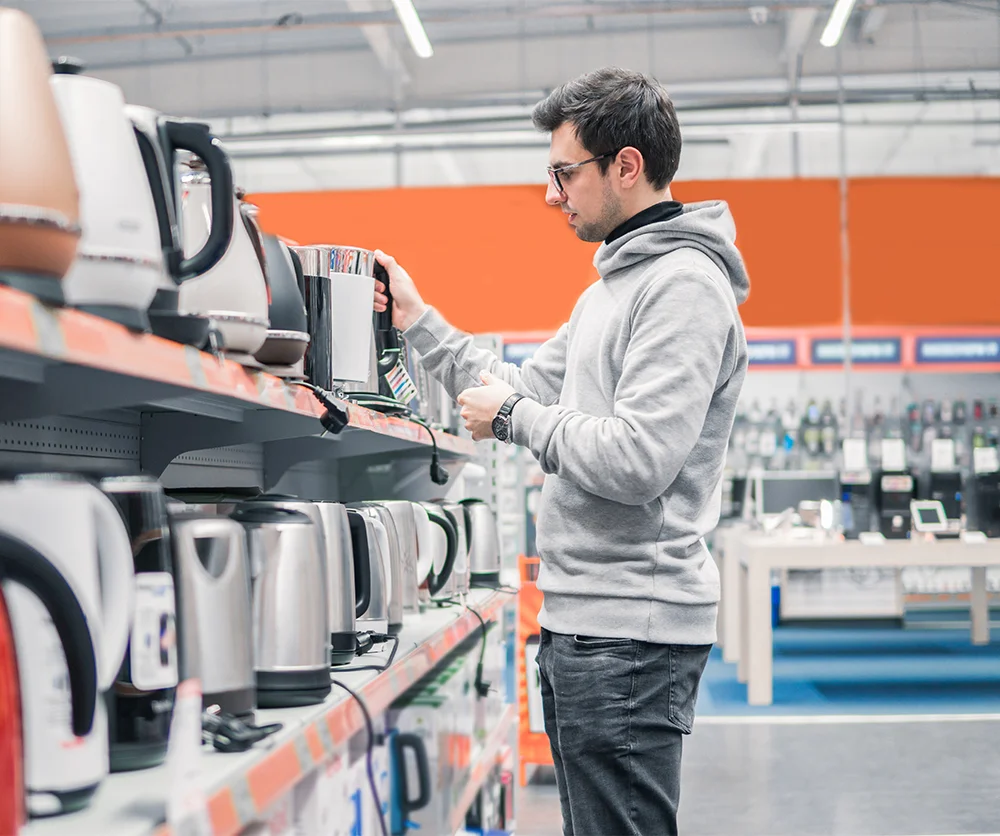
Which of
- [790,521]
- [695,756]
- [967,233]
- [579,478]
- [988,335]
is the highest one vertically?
[967,233]

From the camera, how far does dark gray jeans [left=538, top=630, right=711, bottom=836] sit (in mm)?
1519

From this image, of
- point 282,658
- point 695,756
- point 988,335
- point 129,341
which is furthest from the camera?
point 988,335

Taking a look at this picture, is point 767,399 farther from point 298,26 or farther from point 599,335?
point 599,335

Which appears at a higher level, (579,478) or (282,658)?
(579,478)

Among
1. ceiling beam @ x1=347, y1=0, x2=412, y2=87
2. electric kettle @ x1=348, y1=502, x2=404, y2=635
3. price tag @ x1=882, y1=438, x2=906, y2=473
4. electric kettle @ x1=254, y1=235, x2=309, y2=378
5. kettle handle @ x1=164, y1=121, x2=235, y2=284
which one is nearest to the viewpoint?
kettle handle @ x1=164, y1=121, x2=235, y2=284

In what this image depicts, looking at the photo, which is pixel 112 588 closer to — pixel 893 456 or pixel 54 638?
pixel 54 638

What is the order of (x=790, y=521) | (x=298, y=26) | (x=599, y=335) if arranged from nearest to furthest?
1. (x=599, y=335)
2. (x=790, y=521)
3. (x=298, y=26)

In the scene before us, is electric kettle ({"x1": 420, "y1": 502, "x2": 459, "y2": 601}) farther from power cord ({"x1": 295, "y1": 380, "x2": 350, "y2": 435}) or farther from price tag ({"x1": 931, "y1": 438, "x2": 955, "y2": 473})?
price tag ({"x1": 931, "y1": 438, "x2": 955, "y2": 473})

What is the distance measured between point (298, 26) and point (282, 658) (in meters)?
7.73

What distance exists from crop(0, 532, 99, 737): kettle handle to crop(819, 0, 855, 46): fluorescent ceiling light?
23.2ft

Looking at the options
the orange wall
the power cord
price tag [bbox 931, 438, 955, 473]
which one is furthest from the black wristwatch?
price tag [bbox 931, 438, 955, 473]

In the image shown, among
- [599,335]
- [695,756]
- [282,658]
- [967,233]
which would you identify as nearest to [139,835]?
[282,658]

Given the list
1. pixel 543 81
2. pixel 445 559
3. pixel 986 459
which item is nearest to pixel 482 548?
pixel 445 559

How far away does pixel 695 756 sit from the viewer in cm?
453
